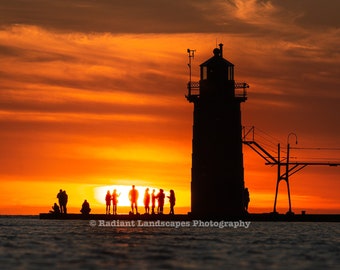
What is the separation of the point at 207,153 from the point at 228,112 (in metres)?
3.34

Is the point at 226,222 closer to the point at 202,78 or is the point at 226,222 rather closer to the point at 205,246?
the point at 202,78

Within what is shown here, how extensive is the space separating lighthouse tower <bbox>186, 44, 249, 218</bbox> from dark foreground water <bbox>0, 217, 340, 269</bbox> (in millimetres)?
10837

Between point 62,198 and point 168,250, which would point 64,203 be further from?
point 168,250

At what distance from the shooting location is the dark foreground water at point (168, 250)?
125 feet

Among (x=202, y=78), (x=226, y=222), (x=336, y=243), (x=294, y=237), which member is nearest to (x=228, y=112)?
(x=202, y=78)

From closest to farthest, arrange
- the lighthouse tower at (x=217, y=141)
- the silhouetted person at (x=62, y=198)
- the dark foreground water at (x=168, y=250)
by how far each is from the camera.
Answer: the dark foreground water at (x=168, y=250) < the lighthouse tower at (x=217, y=141) < the silhouetted person at (x=62, y=198)

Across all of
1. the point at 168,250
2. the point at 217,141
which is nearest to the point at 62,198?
the point at 217,141

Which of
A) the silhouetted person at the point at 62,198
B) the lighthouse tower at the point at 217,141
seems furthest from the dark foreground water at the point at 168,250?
the silhouetted person at the point at 62,198

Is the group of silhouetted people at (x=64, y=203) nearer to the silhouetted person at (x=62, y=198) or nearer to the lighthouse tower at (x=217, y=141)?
the silhouetted person at (x=62, y=198)

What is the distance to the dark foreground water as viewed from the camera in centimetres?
3819

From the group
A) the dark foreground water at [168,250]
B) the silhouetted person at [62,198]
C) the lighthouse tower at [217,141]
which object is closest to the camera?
the dark foreground water at [168,250]

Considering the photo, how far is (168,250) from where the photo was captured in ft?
146

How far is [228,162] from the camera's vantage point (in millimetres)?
71562

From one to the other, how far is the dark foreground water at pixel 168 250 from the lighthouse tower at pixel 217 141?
10.8 metres
